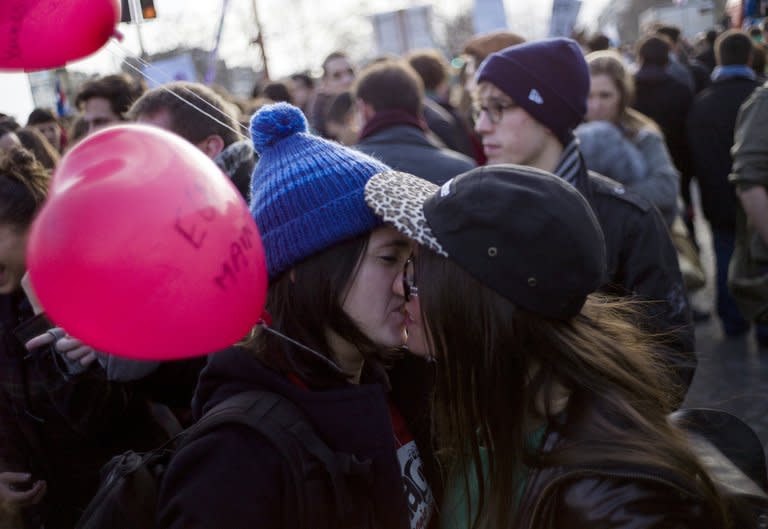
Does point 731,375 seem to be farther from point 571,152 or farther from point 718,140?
point 571,152

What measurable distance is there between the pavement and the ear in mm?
2704

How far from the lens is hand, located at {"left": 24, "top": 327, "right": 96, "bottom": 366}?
2068mm

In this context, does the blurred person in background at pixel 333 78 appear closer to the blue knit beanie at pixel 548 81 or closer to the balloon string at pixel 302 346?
the blue knit beanie at pixel 548 81

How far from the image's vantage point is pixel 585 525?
1241mm

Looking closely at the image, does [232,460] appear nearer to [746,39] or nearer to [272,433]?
[272,433]

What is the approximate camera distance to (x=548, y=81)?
2.77m

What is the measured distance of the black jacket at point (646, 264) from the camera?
2.43 meters

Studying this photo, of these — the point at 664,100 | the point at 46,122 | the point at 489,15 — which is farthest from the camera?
the point at 489,15

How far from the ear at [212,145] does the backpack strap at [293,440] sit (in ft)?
5.13

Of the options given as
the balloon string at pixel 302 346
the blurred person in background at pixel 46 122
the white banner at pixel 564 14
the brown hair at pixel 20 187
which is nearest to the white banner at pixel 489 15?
the white banner at pixel 564 14

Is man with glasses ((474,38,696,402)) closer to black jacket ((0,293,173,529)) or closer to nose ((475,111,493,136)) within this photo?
nose ((475,111,493,136))

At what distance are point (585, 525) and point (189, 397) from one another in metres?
1.48

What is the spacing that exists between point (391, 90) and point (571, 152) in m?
1.49

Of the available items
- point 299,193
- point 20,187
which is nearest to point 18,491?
point 20,187
